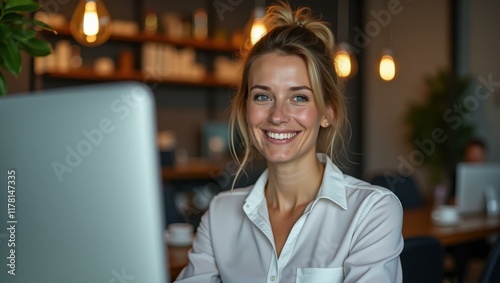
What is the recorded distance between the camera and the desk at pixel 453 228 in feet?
10.5

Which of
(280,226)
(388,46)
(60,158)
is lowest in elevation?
(280,226)

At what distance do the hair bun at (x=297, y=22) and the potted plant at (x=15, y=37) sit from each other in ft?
2.06

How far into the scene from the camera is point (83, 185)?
2.62 feet

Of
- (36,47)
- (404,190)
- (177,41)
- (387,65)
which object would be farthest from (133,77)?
(36,47)

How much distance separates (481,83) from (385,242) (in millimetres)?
5485

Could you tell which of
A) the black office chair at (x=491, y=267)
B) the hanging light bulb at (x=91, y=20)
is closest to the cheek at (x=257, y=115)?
the black office chair at (x=491, y=267)

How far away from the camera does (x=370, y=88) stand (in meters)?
7.94

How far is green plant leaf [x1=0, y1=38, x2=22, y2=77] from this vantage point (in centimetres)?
169

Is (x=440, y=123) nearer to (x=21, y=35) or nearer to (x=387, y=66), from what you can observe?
(x=387, y=66)

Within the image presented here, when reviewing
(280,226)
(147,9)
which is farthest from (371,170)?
(280,226)

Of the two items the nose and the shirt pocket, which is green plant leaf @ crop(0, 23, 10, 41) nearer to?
the nose

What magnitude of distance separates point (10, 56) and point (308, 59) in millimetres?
766

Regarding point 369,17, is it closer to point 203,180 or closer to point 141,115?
point 203,180

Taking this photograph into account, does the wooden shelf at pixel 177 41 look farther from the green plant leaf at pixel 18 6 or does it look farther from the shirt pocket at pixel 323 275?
A: the shirt pocket at pixel 323 275
